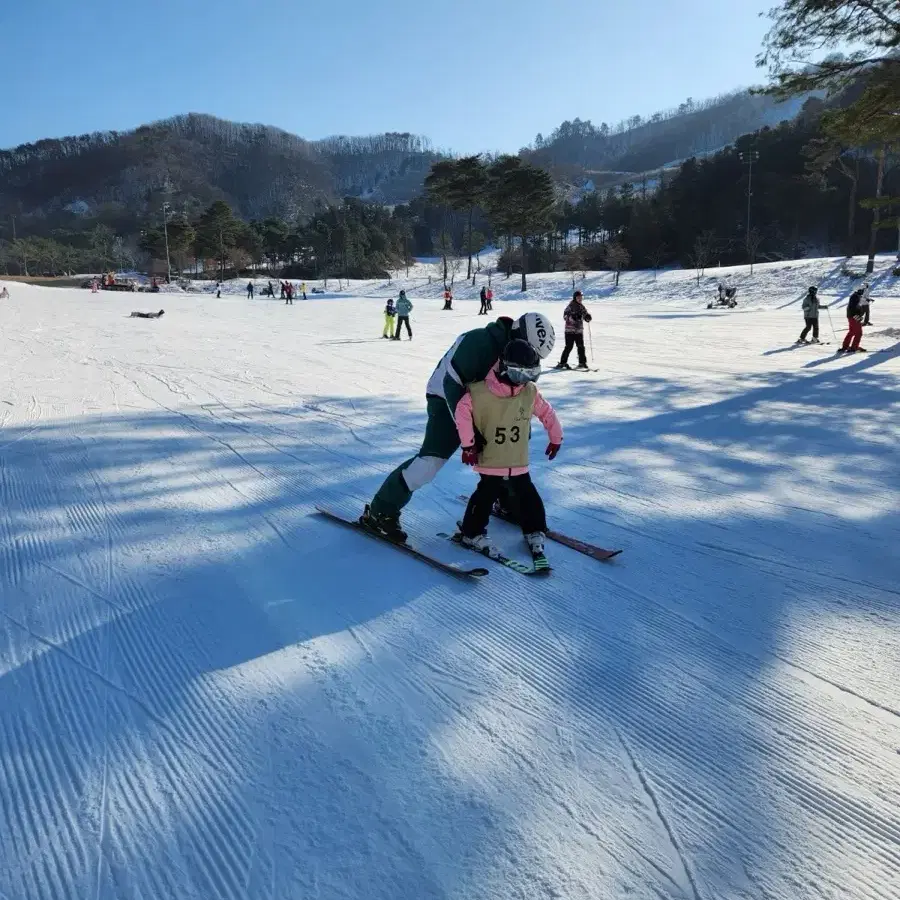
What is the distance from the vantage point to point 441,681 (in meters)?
2.73

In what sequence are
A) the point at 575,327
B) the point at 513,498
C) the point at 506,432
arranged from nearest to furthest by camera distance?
the point at 506,432, the point at 513,498, the point at 575,327

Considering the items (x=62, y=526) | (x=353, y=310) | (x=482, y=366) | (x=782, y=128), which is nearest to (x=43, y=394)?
(x=62, y=526)

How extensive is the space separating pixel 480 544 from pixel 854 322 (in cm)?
1262

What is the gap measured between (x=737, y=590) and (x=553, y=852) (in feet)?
7.07

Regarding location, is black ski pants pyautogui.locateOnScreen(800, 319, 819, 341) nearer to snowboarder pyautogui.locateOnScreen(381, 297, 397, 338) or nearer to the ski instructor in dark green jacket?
snowboarder pyautogui.locateOnScreen(381, 297, 397, 338)

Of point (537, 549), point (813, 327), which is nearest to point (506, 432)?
point (537, 549)

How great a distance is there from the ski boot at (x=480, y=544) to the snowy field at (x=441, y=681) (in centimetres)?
20

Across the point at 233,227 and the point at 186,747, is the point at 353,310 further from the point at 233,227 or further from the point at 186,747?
the point at 233,227

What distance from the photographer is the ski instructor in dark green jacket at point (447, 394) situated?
358cm

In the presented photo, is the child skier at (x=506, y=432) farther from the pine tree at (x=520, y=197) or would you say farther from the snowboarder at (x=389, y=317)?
the pine tree at (x=520, y=197)

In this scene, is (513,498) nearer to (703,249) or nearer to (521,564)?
(521,564)

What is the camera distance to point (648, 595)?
11.6 feet

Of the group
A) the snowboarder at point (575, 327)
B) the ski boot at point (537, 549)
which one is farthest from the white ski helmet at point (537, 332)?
the snowboarder at point (575, 327)

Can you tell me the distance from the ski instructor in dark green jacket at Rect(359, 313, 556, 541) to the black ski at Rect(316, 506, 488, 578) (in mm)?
46
